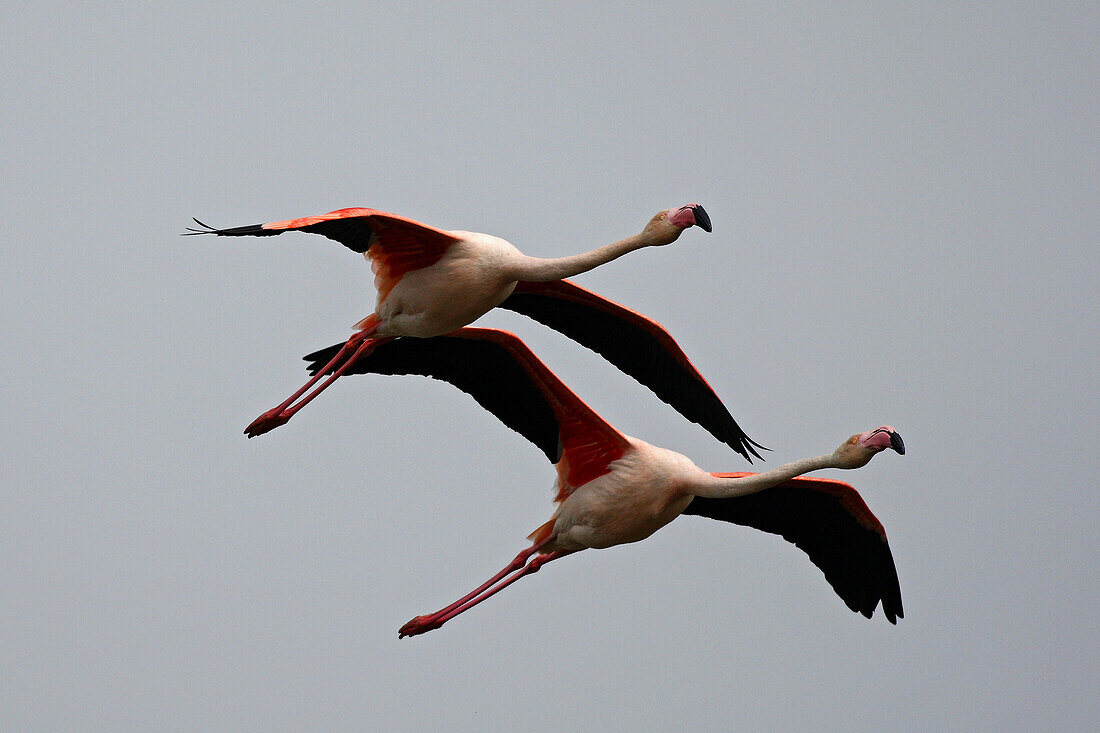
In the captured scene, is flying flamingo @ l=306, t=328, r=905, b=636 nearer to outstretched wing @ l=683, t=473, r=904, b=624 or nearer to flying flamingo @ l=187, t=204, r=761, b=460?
outstretched wing @ l=683, t=473, r=904, b=624

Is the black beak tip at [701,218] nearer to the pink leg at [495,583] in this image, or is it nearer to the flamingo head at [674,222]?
the flamingo head at [674,222]

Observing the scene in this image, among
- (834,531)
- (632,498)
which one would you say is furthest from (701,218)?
A: (834,531)

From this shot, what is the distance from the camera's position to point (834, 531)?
60.9ft

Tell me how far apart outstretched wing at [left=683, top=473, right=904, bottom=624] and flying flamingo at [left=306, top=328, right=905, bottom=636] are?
0.03 feet

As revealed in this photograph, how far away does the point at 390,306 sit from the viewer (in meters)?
16.4

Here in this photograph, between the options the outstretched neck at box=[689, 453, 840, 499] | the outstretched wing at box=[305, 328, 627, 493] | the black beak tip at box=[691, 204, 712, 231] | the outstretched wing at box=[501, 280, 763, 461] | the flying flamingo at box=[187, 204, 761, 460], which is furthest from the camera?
the outstretched wing at box=[501, 280, 763, 461]

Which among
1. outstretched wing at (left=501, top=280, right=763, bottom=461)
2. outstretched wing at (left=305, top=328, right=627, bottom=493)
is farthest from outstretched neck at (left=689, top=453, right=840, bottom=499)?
outstretched wing at (left=501, top=280, right=763, bottom=461)

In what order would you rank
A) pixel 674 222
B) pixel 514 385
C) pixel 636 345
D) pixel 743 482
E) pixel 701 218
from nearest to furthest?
pixel 701 218 < pixel 674 222 < pixel 743 482 < pixel 514 385 < pixel 636 345

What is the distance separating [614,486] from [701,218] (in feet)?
10.3

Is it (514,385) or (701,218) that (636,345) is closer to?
(514,385)

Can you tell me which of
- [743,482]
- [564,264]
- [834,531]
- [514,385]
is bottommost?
[834,531]

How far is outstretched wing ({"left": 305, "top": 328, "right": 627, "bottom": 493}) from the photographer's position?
17172mm

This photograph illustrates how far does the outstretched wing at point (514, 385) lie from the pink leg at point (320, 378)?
312mm

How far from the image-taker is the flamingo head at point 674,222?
14.8 meters
